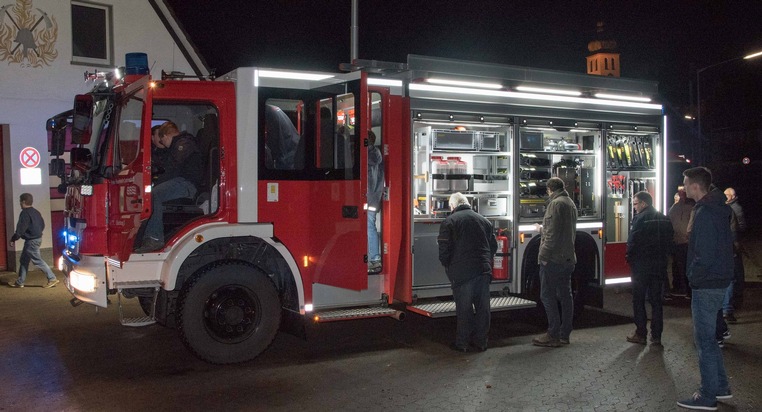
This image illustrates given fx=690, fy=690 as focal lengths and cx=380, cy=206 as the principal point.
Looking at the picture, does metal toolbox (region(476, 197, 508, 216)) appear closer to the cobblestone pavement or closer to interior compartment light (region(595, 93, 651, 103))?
the cobblestone pavement

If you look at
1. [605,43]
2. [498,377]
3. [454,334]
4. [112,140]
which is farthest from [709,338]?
[605,43]

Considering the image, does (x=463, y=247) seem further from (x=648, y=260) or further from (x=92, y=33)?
(x=92, y=33)

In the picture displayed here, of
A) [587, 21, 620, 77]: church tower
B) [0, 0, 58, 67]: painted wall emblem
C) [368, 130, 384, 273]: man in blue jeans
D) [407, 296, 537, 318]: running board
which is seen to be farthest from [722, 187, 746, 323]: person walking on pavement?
[587, 21, 620, 77]: church tower

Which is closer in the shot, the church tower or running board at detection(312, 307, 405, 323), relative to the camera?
running board at detection(312, 307, 405, 323)

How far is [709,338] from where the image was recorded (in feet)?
18.6

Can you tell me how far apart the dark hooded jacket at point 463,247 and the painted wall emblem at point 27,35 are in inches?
436

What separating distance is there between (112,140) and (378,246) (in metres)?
3.02

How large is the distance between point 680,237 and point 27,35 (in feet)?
43.4

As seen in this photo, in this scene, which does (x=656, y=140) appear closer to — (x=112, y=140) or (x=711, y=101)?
(x=112, y=140)

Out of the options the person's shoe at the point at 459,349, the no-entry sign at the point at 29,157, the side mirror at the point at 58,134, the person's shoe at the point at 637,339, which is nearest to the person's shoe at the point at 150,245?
the side mirror at the point at 58,134

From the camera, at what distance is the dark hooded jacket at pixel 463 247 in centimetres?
743

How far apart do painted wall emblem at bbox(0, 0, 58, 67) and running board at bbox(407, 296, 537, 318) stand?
36.0 feet

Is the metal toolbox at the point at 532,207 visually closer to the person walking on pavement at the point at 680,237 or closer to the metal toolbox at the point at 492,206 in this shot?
the metal toolbox at the point at 492,206

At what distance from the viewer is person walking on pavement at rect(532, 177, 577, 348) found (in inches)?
304
